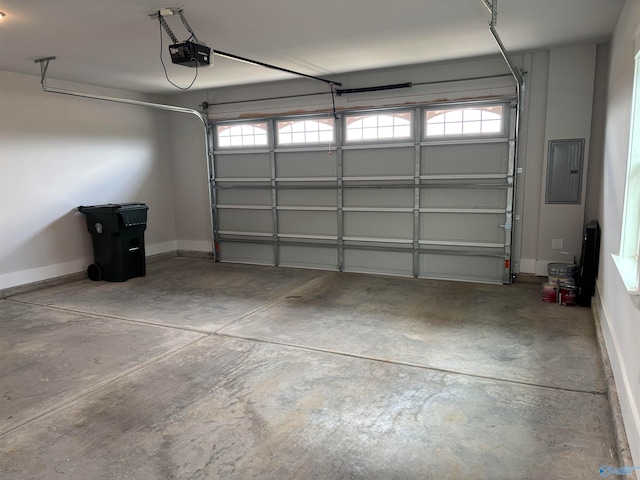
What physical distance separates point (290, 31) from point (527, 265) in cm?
399

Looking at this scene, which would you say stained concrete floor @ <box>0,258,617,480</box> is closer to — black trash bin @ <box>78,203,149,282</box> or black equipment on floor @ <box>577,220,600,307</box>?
black equipment on floor @ <box>577,220,600,307</box>

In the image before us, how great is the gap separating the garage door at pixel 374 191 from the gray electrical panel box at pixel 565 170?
45 cm

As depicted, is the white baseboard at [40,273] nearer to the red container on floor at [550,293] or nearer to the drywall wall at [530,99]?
the drywall wall at [530,99]

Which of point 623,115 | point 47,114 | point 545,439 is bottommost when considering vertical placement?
point 545,439

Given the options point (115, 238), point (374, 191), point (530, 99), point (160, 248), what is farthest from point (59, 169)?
point (530, 99)

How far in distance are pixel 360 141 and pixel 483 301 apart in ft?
9.12

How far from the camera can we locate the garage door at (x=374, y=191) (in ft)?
18.6

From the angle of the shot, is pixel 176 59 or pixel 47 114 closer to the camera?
pixel 176 59

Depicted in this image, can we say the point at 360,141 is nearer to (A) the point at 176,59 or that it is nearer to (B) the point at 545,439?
(A) the point at 176,59

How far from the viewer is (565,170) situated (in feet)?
17.2

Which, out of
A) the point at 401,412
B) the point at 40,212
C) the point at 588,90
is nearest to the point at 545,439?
the point at 401,412

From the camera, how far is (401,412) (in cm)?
273

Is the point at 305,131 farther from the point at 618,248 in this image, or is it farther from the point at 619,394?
the point at 619,394

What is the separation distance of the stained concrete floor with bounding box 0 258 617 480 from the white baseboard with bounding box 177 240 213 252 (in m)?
2.60
